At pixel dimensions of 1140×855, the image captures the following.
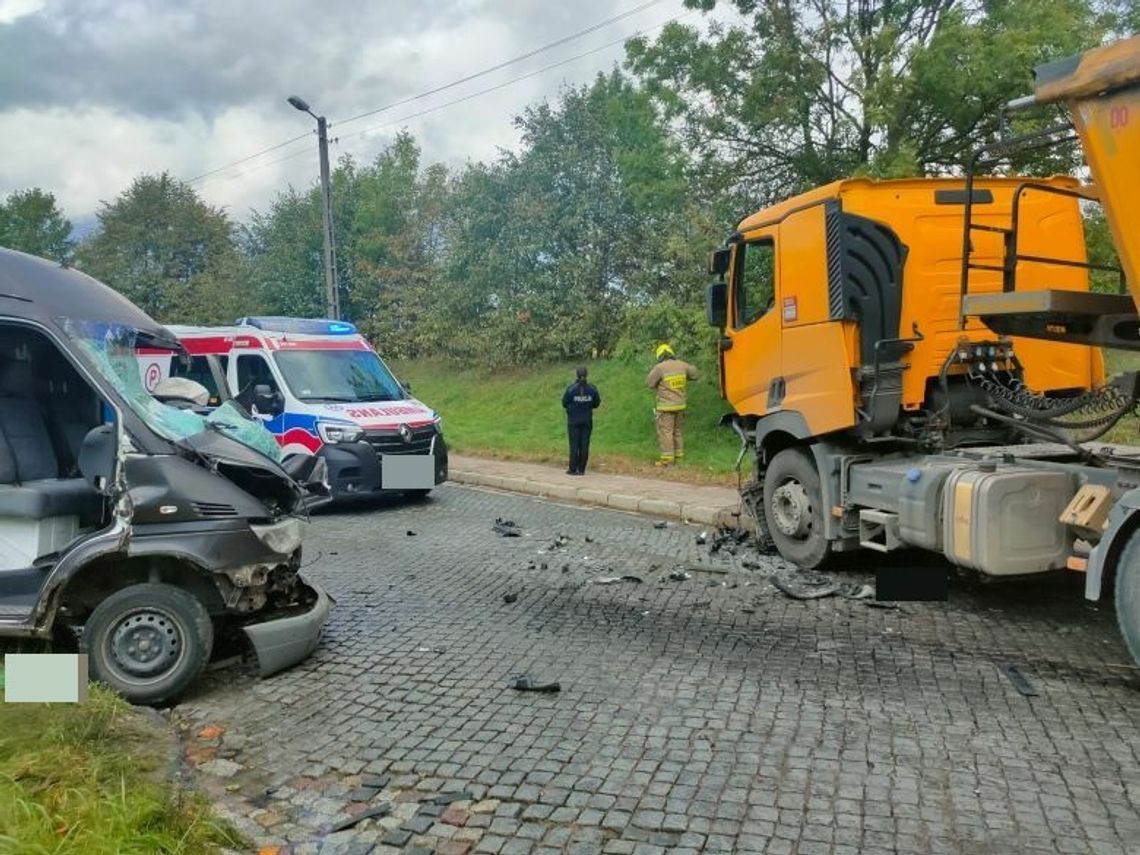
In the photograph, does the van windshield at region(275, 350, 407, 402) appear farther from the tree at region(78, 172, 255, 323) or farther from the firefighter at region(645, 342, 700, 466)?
the tree at region(78, 172, 255, 323)

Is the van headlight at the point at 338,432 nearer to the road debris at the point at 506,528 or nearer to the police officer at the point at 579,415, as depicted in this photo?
the road debris at the point at 506,528

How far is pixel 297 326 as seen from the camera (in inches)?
464

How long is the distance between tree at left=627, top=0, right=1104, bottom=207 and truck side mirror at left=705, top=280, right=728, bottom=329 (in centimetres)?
414

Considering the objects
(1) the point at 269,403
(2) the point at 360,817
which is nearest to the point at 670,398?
(1) the point at 269,403

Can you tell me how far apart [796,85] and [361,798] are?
11.3m

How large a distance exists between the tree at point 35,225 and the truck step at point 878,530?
52444 mm

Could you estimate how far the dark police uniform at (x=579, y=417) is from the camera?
13.3 meters

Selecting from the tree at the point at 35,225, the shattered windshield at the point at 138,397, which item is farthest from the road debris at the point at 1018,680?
the tree at the point at 35,225

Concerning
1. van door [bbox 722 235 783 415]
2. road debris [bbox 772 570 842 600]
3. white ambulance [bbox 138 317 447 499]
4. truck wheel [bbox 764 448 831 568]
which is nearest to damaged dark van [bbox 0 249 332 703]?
road debris [bbox 772 570 842 600]

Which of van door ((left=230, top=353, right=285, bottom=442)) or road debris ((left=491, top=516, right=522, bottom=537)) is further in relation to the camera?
van door ((left=230, top=353, right=285, bottom=442))

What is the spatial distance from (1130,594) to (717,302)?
435 centimetres

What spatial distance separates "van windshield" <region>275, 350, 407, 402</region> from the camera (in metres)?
11.0

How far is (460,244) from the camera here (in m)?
24.4

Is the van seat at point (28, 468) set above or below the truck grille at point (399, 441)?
above
